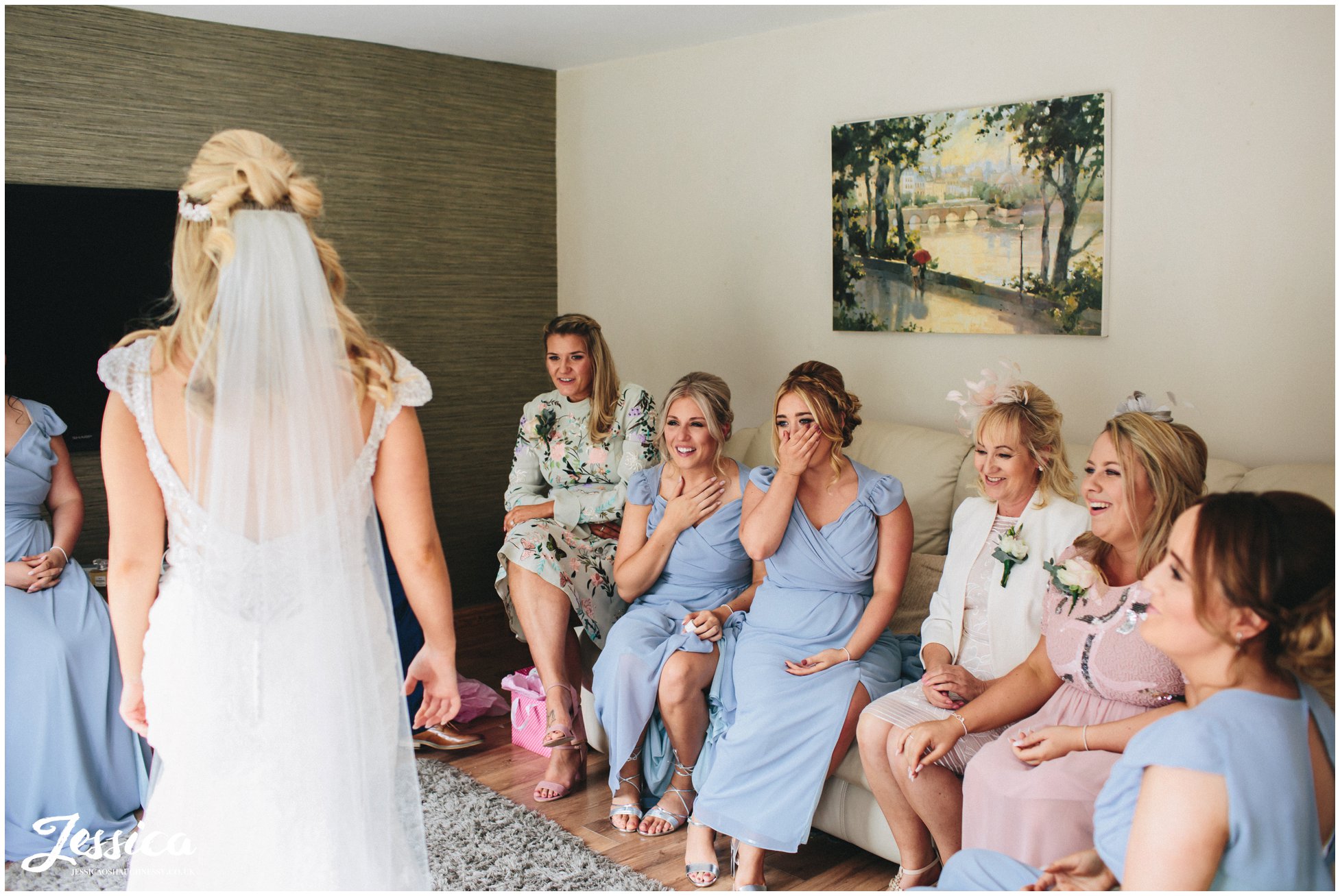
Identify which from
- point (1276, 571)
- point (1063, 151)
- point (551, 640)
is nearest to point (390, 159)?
point (551, 640)

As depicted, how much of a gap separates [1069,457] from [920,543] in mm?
474

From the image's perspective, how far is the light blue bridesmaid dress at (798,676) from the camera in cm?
255

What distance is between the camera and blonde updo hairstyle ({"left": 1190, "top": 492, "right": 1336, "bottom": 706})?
1377 mm

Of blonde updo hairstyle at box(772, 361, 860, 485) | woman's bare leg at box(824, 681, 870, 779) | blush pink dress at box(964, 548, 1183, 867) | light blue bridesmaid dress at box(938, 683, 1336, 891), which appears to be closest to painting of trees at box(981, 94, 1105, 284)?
blonde updo hairstyle at box(772, 361, 860, 485)

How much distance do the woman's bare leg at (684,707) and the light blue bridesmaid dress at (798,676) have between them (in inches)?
4.7

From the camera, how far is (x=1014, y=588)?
2.52 metres

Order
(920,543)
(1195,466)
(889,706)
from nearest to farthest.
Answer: (1195,466), (889,706), (920,543)

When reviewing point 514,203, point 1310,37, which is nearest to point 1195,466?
point 1310,37

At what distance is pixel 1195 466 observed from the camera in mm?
2230

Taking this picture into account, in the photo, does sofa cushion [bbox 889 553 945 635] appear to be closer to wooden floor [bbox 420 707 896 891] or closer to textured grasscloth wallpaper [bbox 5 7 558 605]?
wooden floor [bbox 420 707 896 891]

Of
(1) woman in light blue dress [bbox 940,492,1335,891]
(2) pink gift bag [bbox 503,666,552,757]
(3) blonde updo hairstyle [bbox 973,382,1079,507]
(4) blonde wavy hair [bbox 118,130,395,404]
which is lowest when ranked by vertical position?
(2) pink gift bag [bbox 503,666,552,757]

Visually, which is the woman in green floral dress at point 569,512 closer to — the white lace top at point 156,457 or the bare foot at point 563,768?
the bare foot at point 563,768

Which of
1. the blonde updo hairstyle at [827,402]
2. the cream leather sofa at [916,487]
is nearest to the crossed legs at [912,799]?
the cream leather sofa at [916,487]

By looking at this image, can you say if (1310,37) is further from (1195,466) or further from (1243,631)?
(1243,631)
